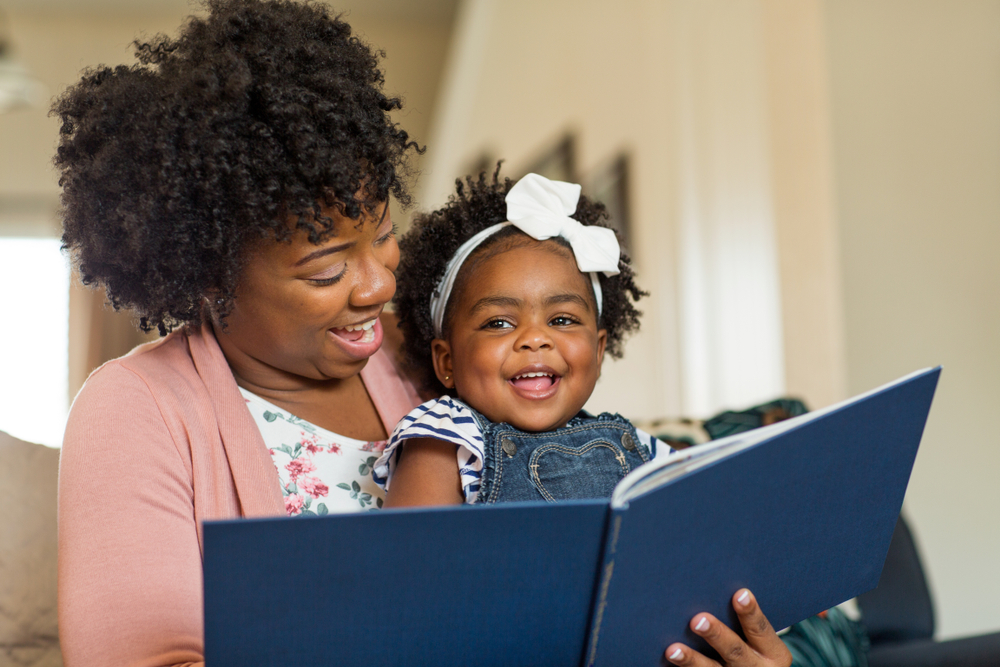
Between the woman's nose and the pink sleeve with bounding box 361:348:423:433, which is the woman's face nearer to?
the woman's nose

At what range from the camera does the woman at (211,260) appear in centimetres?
96

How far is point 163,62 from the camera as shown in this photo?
1.14 metres

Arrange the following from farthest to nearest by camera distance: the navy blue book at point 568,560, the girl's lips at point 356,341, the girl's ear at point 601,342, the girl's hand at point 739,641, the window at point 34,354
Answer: the window at point 34,354
the girl's ear at point 601,342
the girl's lips at point 356,341
the girl's hand at point 739,641
the navy blue book at point 568,560

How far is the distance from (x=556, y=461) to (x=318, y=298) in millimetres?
420

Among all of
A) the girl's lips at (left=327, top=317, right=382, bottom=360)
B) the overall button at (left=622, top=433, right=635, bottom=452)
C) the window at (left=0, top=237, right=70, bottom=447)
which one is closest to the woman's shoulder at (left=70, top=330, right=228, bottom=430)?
the girl's lips at (left=327, top=317, right=382, bottom=360)

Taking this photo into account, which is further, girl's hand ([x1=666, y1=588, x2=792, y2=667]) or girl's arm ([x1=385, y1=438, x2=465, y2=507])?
girl's arm ([x1=385, y1=438, x2=465, y2=507])

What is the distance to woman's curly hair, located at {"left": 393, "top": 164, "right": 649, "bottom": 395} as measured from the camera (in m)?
1.44

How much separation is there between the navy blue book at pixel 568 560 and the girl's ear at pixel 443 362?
600 millimetres

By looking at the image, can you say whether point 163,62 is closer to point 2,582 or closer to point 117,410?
point 117,410

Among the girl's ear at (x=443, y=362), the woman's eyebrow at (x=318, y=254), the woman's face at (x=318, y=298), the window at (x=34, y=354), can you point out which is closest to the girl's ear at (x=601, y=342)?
the girl's ear at (x=443, y=362)

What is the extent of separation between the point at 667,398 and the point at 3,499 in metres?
2.66

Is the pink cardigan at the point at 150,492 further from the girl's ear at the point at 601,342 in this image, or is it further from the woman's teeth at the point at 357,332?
the girl's ear at the point at 601,342

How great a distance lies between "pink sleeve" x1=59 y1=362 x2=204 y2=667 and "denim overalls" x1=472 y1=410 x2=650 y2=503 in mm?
408

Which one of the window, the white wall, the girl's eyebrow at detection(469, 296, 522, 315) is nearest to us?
the girl's eyebrow at detection(469, 296, 522, 315)
